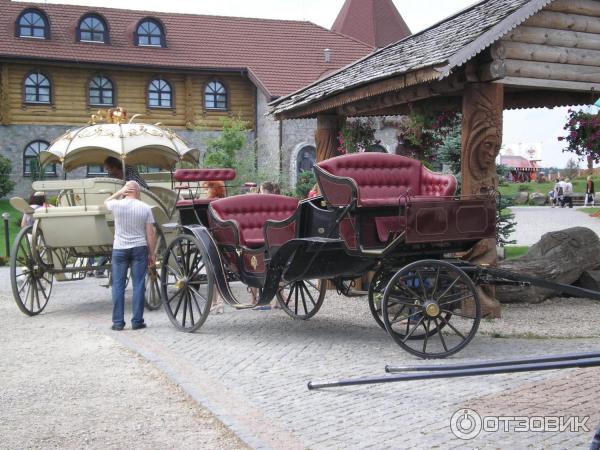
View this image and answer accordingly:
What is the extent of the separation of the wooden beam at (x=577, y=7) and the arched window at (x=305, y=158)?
26476mm

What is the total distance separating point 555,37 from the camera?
10.5m

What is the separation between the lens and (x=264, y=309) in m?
10.9

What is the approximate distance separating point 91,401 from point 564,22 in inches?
301

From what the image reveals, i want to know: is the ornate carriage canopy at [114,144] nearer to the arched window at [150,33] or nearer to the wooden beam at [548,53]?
the wooden beam at [548,53]

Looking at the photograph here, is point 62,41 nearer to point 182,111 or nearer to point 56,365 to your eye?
point 182,111

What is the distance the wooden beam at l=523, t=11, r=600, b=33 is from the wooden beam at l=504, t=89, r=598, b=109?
1.43 m

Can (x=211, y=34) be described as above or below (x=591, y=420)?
above

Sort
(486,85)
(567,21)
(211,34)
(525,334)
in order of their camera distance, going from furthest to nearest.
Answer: (211,34), (567,21), (486,85), (525,334)

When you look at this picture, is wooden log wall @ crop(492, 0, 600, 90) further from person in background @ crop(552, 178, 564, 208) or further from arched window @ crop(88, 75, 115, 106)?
person in background @ crop(552, 178, 564, 208)

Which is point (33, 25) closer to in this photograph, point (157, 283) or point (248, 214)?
point (157, 283)

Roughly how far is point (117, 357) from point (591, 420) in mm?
4356

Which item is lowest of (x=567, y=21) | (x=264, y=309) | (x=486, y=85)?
(x=264, y=309)

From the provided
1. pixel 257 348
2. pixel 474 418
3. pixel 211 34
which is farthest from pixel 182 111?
pixel 474 418

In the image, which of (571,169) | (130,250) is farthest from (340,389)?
(571,169)
